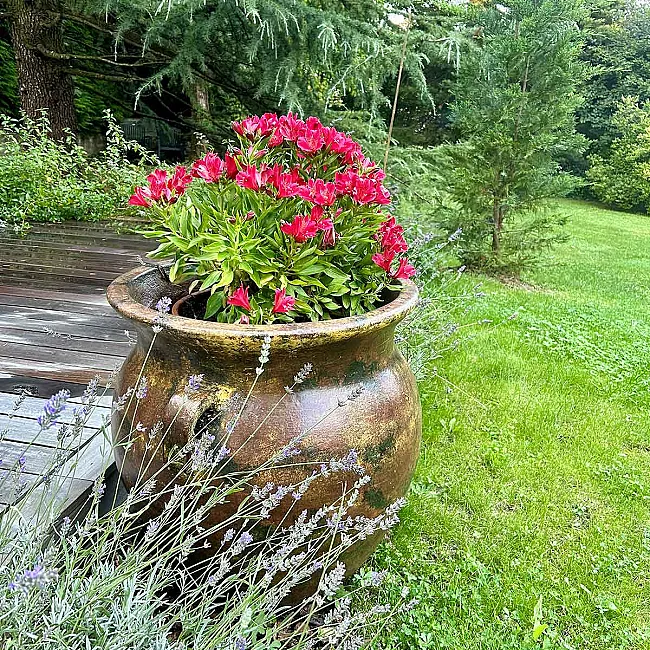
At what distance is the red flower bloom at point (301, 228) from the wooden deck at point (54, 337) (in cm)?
68

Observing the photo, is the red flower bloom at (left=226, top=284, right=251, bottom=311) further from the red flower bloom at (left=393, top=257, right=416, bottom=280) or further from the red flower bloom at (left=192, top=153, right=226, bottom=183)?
the red flower bloom at (left=393, top=257, right=416, bottom=280)

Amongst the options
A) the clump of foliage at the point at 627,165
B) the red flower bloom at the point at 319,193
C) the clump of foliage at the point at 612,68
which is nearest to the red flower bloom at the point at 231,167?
the red flower bloom at the point at 319,193

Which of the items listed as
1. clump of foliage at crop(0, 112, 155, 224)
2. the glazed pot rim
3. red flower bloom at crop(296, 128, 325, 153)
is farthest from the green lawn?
clump of foliage at crop(0, 112, 155, 224)

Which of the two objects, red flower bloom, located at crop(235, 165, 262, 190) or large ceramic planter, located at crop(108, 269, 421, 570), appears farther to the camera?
red flower bloom, located at crop(235, 165, 262, 190)

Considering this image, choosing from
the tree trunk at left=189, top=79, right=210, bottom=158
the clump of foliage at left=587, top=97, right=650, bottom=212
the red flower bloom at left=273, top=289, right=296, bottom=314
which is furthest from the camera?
the clump of foliage at left=587, top=97, right=650, bottom=212

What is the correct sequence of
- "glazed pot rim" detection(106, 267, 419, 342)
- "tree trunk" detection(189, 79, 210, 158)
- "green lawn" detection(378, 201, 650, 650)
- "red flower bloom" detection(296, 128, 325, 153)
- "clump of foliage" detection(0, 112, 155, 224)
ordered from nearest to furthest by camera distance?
"glazed pot rim" detection(106, 267, 419, 342), "red flower bloom" detection(296, 128, 325, 153), "green lawn" detection(378, 201, 650, 650), "clump of foliage" detection(0, 112, 155, 224), "tree trunk" detection(189, 79, 210, 158)

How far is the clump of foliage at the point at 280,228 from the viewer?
1.44 m

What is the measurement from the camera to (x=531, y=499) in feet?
7.72

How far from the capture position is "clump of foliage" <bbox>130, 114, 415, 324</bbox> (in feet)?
4.74

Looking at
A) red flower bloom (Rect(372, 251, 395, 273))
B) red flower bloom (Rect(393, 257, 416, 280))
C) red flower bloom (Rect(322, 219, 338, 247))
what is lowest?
red flower bloom (Rect(393, 257, 416, 280))

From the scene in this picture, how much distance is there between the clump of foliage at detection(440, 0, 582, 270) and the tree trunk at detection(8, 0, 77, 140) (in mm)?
4419

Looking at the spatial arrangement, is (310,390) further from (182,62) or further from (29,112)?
(29,112)

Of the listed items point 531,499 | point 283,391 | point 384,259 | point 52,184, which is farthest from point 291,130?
point 52,184

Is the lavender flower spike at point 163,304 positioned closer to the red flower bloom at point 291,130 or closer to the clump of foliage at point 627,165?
the red flower bloom at point 291,130
